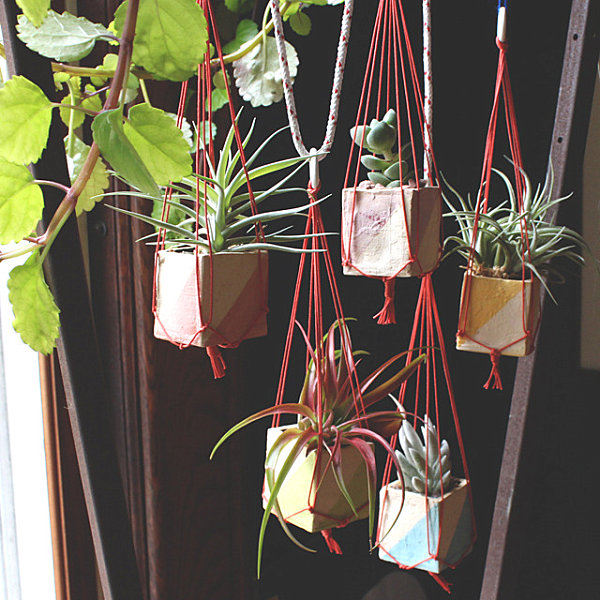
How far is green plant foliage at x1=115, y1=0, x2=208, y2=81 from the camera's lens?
0.33 meters

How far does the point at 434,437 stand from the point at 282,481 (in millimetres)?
251

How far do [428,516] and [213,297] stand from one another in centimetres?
43

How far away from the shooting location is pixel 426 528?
0.82 meters

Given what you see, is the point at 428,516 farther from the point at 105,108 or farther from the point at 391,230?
the point at 105,108

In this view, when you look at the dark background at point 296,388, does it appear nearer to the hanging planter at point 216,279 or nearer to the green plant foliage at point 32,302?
the hanging planter at point 216,279

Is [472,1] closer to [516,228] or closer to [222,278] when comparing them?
[516,228]

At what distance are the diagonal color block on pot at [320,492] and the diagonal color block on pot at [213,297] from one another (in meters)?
0.20

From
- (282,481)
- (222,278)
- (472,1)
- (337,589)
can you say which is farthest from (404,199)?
(337,589)

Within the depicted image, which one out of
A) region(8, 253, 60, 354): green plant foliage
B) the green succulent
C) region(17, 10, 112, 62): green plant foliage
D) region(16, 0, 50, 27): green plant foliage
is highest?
region(17, 10, 112, 62): green plant foliage

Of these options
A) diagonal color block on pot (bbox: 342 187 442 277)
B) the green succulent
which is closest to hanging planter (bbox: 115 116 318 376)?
diagonal color block on pot (bbox: 342 187 442 277)

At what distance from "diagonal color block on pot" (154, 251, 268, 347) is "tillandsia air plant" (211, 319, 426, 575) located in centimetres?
15

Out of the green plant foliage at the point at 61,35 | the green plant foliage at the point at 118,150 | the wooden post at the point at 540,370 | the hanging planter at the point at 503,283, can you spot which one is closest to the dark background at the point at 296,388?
the wooden post at the point at 540,370

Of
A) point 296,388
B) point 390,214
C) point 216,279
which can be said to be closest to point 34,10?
point 216,279

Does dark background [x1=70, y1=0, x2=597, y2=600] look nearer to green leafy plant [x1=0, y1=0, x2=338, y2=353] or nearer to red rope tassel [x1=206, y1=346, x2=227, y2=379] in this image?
red rope tassel [x1=206, y1=346, x2=227, y2=379]
